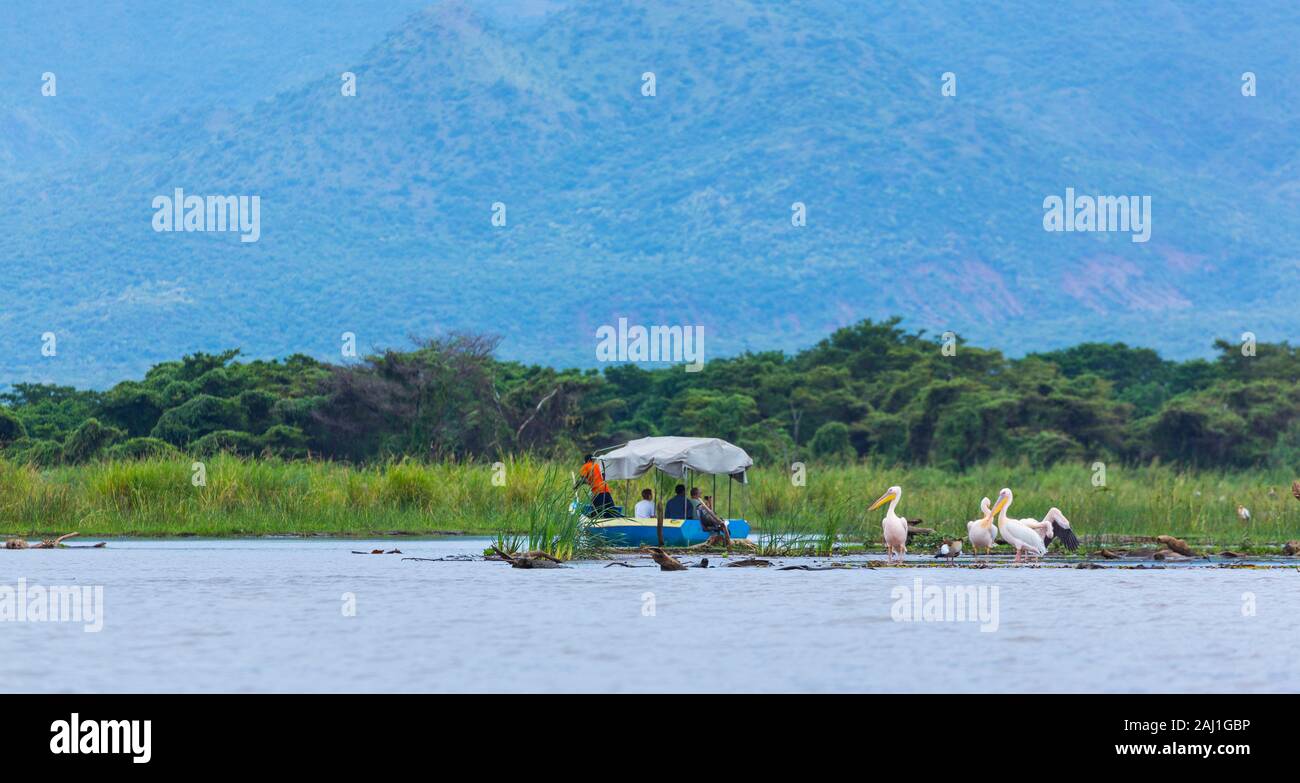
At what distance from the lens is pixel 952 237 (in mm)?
180500

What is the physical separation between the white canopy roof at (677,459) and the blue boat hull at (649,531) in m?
0.83

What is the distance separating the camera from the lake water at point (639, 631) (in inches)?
549

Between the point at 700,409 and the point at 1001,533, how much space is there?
4317 centimetres

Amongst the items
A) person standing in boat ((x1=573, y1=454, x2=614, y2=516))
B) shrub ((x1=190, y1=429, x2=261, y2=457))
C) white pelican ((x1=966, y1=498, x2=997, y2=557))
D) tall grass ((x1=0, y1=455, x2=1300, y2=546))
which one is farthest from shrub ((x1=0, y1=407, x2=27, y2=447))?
white pelican ((x1=966, y1=498, x2=997, y2=557))

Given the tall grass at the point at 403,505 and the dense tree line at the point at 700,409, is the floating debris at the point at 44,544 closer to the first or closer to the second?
the tall grass at the point at 403,505

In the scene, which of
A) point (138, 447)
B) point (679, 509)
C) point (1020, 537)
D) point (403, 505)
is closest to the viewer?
point (1020, 537)

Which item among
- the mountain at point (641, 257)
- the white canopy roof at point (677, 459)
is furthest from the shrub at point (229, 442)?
the mountain at point (641, 257)

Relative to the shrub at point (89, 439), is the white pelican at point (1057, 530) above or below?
below

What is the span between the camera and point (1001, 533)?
84.7 feet

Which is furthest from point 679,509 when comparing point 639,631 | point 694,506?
point 639,631

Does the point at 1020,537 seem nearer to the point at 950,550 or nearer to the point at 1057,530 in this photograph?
the point at 950,550

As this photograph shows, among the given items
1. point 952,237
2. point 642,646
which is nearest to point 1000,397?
point 642,646

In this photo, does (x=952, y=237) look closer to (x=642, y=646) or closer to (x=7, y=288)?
(x=7, y=288)
